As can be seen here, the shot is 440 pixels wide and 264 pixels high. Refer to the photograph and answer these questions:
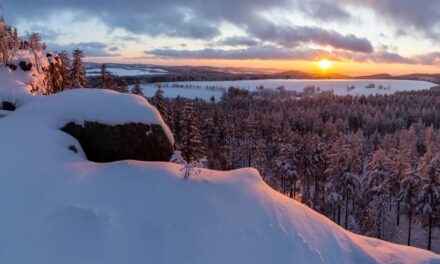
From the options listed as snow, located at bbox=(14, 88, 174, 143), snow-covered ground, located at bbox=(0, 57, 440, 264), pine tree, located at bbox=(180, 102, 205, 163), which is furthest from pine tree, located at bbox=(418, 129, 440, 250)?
snow, located at bbox=(14, 88, 174, 143)

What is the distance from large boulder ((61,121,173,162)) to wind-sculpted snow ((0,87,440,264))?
3.45ft

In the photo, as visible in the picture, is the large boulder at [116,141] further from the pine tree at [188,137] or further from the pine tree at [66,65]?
the pine tree at [66,65]

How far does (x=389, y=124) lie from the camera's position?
116m

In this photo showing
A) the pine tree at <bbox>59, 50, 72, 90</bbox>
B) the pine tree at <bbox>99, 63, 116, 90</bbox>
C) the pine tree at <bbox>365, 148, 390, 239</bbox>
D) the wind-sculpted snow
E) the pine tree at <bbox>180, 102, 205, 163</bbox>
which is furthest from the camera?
the pine tree at <bbox>365, 148, 390, 239</bbox>

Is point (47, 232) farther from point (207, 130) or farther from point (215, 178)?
point (207, 130)

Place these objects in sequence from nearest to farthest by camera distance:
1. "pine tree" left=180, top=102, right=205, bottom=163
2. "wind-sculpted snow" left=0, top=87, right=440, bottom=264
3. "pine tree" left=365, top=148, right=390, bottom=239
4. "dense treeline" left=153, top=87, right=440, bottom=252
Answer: "wind-sculpted snow" left=0, top=87, right=440, bottom=264 → "pine tree" left=180, top=102, right=205, bottom=163 → "dense treeline" left=153, top=87, right=440, bottom=252 → "pine tree" left=365, top=148, right=390, bottom=239

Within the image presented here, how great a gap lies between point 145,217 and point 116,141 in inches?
219

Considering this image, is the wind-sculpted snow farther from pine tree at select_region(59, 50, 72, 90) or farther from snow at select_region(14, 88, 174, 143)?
pine tree at select_region(59, 50, 72, 90)

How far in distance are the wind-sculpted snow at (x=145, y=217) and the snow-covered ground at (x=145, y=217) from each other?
0.09ft

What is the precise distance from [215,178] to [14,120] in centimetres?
883

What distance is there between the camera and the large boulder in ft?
46.8

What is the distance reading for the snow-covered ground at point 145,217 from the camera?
27.6 feet

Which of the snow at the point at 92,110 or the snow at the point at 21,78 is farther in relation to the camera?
the snow at the point at 21,78

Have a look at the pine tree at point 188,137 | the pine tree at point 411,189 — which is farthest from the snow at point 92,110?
the pine tree at point 411,189
